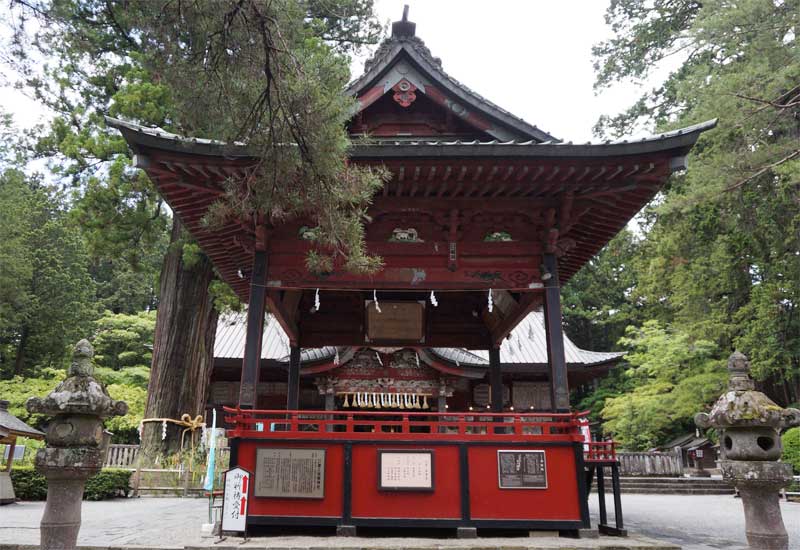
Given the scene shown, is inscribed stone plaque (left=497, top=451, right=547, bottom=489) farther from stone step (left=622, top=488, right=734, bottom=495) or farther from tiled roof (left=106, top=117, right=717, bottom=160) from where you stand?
stone step (left=622, top=488, right=734, bottom=495)

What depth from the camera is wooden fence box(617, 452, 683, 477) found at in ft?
65.1

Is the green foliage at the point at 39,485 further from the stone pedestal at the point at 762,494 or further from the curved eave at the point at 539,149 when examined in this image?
the stone pedestal at the point at 762,494

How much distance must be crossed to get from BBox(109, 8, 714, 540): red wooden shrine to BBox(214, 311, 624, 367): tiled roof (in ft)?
19.5

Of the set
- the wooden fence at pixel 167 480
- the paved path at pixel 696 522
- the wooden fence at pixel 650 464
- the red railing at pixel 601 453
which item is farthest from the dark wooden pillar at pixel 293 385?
the wooden fence at pixel 650 464

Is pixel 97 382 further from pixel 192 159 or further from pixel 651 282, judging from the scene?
pixel 651 282

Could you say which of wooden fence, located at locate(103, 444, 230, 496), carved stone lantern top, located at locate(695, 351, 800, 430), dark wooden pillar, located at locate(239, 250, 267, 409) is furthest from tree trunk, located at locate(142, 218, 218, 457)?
carved stone lantern top, located at locate(695, 351, 800, 430)

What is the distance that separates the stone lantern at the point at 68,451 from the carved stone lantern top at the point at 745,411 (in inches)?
227

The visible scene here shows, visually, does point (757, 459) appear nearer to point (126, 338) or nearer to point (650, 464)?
point (650, 464)

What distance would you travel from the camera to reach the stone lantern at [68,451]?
4.96 metres

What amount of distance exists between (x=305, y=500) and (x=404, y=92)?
631 cm

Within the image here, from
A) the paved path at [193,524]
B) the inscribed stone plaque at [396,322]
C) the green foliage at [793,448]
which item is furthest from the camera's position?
the green foliage at [793,448]

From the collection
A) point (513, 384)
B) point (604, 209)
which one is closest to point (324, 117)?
point (604, 209)

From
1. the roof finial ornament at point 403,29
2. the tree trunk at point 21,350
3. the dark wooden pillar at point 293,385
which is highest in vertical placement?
the roof finial ornament at point 403,29

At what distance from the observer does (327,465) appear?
719cm
